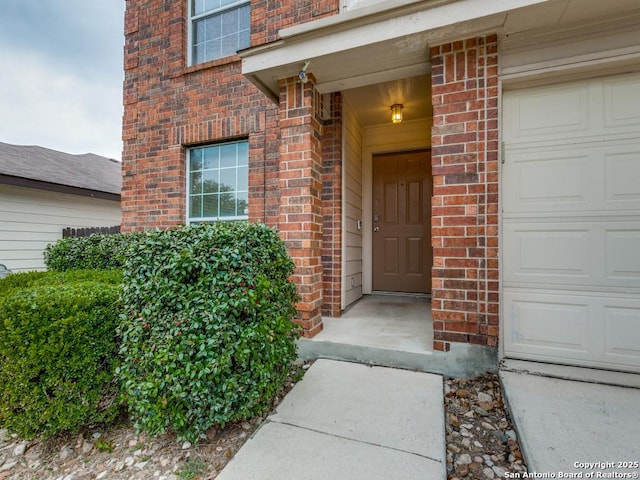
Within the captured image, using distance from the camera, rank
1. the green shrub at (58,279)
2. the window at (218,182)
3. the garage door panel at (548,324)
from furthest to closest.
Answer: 1. the window at (218,182)
2. the green shrub at (58,279)
3. the garage door panel at (548,324)

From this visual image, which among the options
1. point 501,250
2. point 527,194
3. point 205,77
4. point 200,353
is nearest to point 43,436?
point 200,353

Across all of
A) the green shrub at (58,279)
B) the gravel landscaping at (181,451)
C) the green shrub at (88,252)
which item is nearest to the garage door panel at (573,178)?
the gravel landscaping at (181,451)

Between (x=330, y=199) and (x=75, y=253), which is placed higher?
(x=330, y=199)

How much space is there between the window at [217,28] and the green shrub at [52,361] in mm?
3849

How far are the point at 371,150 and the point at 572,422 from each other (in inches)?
148

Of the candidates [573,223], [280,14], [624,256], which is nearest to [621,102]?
[573,223]

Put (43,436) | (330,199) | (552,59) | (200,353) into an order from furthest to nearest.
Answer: (330,199), (552,59), (43,436), (200,353)

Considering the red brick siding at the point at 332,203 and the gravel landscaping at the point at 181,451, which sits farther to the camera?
the red brick siding at the point at 332,203

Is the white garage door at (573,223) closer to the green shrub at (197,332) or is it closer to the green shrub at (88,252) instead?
the green shrub at (197,332)

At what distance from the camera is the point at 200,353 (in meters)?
1.49

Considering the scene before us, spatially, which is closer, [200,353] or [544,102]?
[200,353]

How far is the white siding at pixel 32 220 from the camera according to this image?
19.2 ft

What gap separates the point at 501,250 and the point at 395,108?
235cm

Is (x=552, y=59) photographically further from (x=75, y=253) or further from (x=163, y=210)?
(x=75, y=253)
